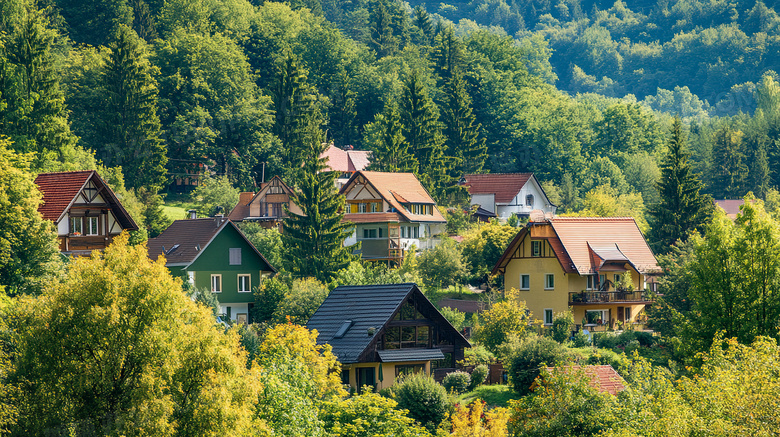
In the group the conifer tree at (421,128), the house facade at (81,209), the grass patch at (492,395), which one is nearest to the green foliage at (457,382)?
the grass patch at (492,395)

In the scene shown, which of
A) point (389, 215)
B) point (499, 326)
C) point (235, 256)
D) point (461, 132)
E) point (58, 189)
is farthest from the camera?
point (461, 132)

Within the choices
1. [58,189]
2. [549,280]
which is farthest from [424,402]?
[549,280]

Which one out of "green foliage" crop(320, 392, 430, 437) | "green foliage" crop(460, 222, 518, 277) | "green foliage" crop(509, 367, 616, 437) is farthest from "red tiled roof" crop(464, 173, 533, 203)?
"green foliage" crop(509, 367, 616, 437)

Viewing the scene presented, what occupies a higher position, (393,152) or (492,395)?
(393,152)

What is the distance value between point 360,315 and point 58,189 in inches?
683

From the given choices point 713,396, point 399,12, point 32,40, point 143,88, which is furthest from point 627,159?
point 713,396

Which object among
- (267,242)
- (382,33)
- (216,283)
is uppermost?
(382,33)

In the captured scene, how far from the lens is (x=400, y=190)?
8844cm

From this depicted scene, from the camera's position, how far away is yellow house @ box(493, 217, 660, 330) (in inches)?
2734

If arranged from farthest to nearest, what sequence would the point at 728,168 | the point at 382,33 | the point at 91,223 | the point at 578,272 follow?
the point at 382,33, the point at 728,168, the point at 578,272, the point at 91,223

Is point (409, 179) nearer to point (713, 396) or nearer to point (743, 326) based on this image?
point (743, 326)

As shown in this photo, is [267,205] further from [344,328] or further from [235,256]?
[344,328]

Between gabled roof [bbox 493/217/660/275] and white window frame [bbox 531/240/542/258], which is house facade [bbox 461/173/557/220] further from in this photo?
white window frame [bbox 531/240/542/258]

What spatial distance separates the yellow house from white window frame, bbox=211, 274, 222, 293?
59.6ft
